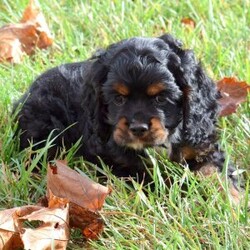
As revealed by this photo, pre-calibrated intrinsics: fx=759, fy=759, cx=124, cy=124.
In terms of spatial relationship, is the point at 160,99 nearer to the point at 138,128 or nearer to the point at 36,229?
the point at 138,128

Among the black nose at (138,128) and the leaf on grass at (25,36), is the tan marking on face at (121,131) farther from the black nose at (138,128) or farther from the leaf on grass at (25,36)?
the leaf on grass at (25,36)

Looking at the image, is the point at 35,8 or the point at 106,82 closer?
the point at 106,82

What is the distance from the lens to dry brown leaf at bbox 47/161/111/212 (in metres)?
3.81

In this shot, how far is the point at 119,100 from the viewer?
4180mm

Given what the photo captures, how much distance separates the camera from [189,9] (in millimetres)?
6520

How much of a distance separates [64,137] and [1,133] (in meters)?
0.40

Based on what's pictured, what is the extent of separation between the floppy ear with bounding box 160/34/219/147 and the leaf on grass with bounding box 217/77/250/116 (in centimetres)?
40

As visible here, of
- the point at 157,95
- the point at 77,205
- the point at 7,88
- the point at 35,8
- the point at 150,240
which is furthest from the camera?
the point at 35,8

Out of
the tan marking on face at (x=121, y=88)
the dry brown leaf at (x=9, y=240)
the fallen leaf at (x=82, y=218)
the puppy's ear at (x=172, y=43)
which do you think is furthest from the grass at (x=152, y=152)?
the puppy's ear at (x=172, y=43)

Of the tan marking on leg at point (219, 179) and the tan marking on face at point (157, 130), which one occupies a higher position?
the tan marking on face at point (157, 130)

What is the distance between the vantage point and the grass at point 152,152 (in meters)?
3.60

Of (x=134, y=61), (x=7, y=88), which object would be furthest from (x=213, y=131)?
(x=7, y=88)

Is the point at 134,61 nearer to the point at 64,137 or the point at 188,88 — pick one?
the point at 188,88

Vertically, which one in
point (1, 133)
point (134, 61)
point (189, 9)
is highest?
point (134, 61)
